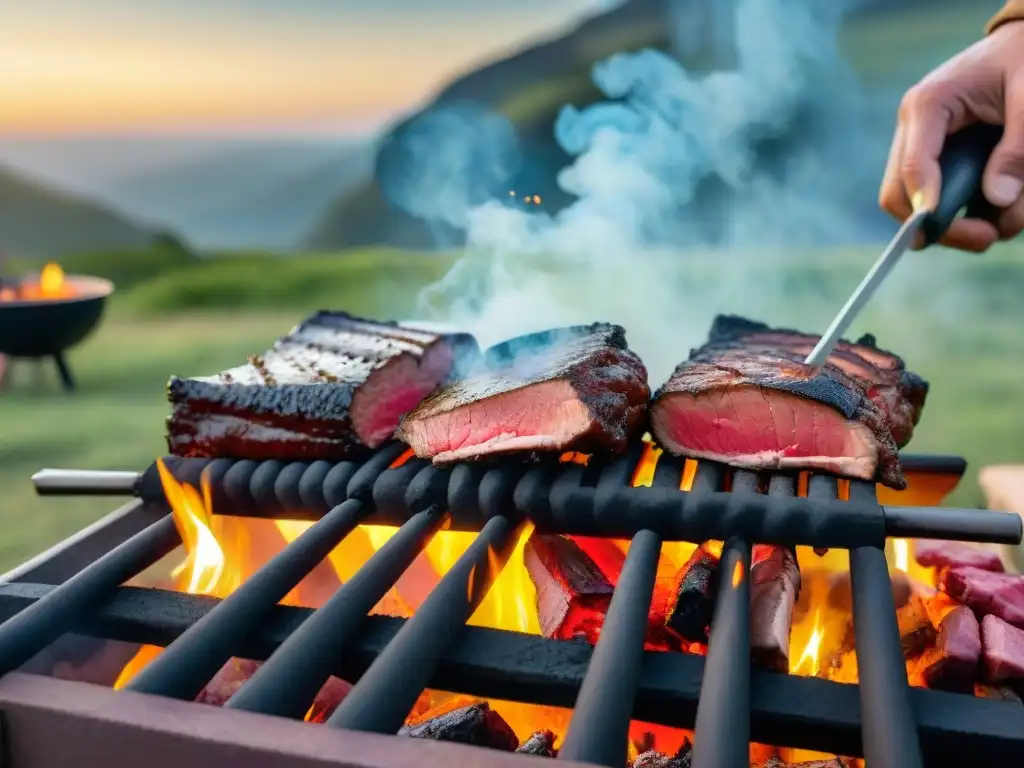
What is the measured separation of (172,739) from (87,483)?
1389 mm

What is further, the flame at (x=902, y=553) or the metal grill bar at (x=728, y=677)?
the flame at (x=902, y=553)

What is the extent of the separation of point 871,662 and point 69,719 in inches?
49.7

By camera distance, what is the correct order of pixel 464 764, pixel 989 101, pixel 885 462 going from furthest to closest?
pixel 989 101 < pixel 885 462 < pixel 464 764

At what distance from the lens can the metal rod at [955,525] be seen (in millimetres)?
1736

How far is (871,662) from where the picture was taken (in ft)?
4.46

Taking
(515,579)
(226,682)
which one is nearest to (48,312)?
(226,682)

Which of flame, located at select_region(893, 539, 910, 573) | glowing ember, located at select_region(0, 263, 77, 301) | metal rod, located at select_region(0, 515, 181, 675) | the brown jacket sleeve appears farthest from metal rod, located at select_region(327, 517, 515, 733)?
glowing ember, located at select_region(0, 263, 77, 301)

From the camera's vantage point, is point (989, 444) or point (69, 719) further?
point (989, 444)

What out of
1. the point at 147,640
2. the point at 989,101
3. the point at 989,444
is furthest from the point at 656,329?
the point at 147,640

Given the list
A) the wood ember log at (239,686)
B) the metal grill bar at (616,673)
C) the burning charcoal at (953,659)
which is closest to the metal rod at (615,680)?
the metal grill bar at (616,673)

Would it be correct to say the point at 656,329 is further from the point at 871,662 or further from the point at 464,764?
the point at 464,764

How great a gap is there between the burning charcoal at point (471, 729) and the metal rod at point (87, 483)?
3.75 feet

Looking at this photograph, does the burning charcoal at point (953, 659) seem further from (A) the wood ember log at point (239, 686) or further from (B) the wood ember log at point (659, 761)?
(A) the wood ember log at point (239, 686)

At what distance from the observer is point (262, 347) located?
644cm
